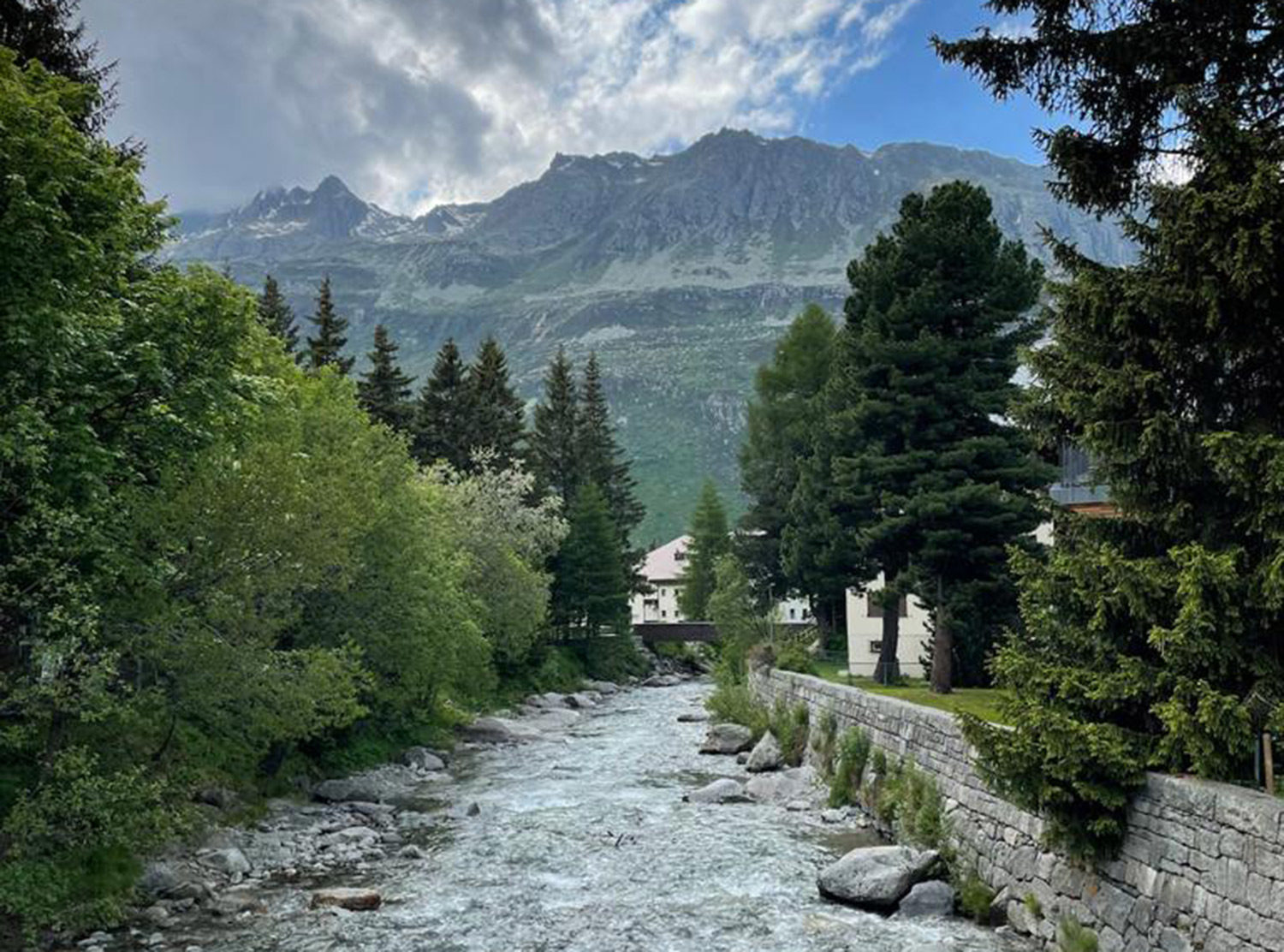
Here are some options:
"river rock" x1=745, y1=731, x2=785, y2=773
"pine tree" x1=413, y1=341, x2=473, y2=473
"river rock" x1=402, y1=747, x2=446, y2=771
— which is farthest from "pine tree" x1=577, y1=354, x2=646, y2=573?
"river rock" x1=745, y1=731, x2=785, y2=773

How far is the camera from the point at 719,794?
2106cm

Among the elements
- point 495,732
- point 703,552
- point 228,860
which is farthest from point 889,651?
point 703,552

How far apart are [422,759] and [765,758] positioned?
990cm

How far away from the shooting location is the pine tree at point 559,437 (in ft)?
216

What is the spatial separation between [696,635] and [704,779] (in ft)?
141

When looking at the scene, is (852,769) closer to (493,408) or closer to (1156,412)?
(1156,412)

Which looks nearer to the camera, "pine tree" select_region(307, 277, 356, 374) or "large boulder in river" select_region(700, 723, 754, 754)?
"large boulder in river" select_region(700, 723, 754, 754)

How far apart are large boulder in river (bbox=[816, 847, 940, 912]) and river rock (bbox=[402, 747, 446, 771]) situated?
15225 millimetres

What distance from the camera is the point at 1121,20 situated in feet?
34.9

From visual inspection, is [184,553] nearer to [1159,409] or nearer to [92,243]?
[92,243]

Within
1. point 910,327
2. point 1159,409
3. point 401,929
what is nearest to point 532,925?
point 401,929

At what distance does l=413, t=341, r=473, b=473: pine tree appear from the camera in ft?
168

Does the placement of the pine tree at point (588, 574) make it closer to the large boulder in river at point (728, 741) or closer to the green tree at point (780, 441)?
the green tree at point (780, 441)

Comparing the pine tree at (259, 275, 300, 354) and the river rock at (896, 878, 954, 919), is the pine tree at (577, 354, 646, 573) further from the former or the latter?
the river rock at (896, 878, 954, 919)
